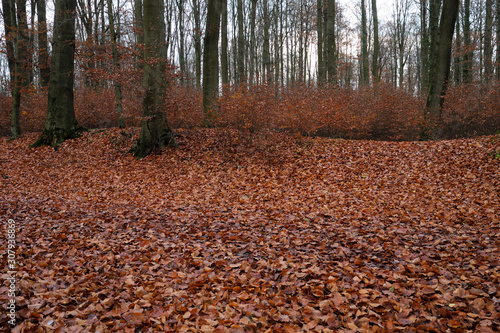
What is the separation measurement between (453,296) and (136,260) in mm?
4099

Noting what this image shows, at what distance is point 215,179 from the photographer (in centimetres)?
917

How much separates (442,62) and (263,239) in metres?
10.4

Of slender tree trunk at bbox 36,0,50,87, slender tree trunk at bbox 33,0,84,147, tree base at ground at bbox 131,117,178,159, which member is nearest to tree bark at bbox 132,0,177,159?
tree base at ground at bbox 131,117,178,159

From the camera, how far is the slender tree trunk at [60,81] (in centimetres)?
1189

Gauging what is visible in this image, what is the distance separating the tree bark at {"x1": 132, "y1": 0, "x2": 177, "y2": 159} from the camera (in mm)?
10484

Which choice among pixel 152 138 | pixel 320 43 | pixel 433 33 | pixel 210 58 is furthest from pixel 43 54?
pixel 433 33

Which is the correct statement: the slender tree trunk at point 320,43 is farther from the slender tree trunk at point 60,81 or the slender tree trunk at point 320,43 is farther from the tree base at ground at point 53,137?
the tree base at ground at point 53,137

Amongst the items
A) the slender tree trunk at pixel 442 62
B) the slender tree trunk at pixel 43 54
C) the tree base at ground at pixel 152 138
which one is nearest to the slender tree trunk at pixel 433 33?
the slender tree trunk at pixel 442 62

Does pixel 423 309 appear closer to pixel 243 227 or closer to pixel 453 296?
pixel 453 296

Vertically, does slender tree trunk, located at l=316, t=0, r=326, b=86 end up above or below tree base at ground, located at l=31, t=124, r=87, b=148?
above

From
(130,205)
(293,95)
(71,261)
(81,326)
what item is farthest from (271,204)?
(293,95)

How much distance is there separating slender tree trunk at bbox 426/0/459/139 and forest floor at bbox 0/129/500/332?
2.20 metres

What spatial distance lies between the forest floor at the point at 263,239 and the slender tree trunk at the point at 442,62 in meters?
2.20

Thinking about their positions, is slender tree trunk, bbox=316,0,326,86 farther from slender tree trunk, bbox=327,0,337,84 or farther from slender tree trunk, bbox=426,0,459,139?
slender tree trunk, bbox=426,0,459,139
